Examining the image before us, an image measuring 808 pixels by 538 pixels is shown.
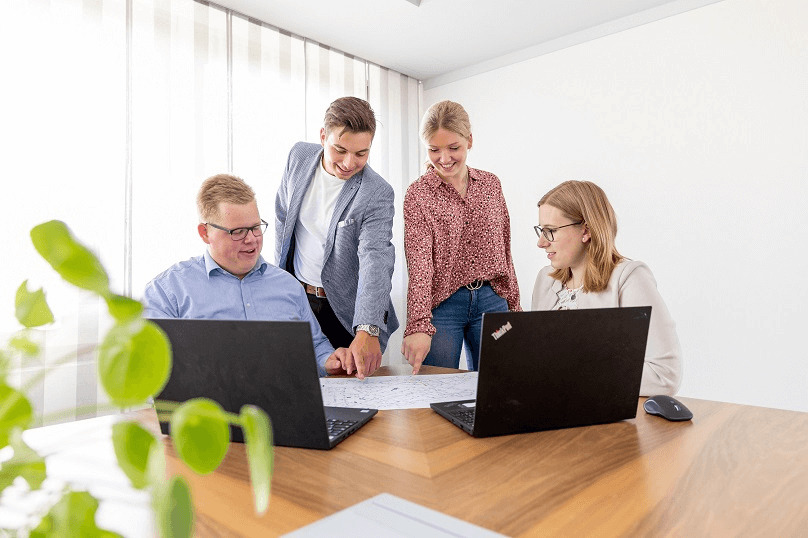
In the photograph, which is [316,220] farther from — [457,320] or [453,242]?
[457,320]

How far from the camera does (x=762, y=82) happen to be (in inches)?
115

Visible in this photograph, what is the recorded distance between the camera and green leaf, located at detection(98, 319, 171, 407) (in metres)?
0.17

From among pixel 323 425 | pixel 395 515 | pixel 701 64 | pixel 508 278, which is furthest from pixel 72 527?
pixel 701 64

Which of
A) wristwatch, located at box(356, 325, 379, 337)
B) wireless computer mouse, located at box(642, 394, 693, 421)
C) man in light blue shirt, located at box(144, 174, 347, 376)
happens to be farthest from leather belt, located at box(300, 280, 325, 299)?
wireless computer mouse, located at box(642, 394, 693, 421)

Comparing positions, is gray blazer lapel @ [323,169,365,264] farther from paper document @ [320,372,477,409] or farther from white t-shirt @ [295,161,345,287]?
paper document @ [320,372,477,409]

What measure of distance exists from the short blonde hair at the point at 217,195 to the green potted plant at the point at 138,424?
1592 millimetres

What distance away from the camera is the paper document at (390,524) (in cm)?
61

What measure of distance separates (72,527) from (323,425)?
2.33 ft

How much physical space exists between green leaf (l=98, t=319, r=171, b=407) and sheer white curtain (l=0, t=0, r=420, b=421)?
228cm

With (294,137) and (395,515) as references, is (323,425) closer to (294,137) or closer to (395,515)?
(395,515)

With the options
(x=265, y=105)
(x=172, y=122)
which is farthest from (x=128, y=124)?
(x=265, y=105)

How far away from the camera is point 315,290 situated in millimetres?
2168

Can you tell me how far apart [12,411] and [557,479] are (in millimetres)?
724

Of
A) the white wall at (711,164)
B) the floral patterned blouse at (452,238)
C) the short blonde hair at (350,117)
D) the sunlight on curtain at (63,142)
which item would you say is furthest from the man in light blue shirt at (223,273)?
the white wall at (711,164)
